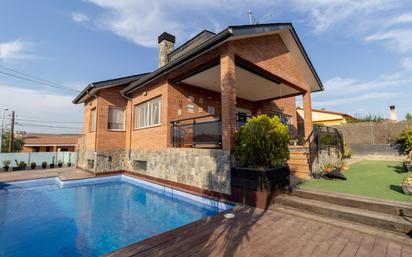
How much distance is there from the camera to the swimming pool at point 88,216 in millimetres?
4297

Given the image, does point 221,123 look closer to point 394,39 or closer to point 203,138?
point 203,138

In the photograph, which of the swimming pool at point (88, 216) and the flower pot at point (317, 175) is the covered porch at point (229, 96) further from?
the flower pot at point (317, 175)

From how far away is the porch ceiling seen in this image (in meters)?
8.73

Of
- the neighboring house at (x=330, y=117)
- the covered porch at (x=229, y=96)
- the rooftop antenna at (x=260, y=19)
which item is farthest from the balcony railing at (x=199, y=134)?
the neighboring house at (x=330, y=117)

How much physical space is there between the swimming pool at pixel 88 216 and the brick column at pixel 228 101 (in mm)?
2080

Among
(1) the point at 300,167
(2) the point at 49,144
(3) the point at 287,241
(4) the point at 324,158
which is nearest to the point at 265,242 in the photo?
(3) the point at 287,241

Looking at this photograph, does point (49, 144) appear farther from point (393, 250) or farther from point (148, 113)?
point (393, 250)

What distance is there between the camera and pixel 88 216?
6.04 meters

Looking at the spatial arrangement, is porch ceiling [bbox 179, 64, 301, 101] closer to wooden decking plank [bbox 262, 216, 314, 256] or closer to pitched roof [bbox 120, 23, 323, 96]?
pitched roof [bbox 120, 23, 323, 96]

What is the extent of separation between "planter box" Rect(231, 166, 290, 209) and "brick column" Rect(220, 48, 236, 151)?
101 cm

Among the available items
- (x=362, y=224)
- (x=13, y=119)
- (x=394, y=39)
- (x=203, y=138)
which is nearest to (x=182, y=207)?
(x=203, y=138)

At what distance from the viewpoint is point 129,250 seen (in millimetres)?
3088

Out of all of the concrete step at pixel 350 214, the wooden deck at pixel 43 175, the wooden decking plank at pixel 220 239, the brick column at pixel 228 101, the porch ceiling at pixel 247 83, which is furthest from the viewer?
the wooden deck at pixel 43 175

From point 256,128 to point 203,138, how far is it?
96.5 inches
